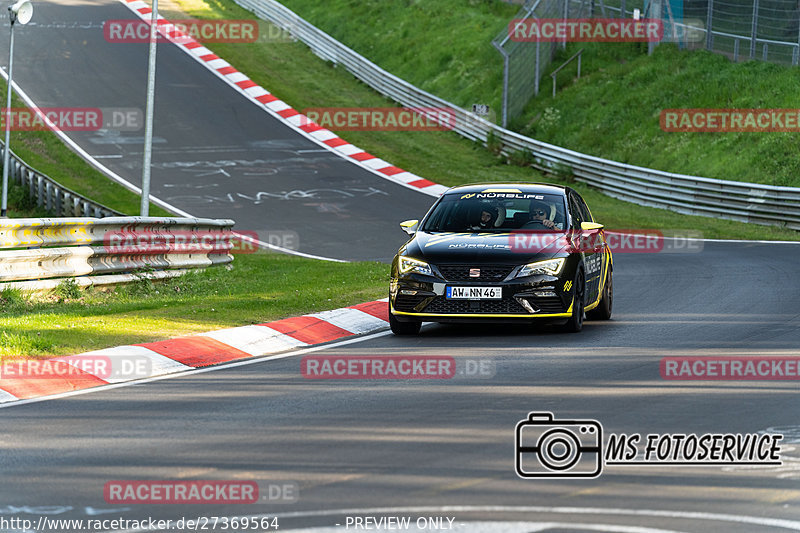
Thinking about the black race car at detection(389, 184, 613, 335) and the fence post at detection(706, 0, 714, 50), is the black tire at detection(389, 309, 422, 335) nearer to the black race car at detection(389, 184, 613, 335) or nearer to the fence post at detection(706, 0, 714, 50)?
the black race car at detection(389, 184, 613, 335)

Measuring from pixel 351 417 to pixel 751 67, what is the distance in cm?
3109

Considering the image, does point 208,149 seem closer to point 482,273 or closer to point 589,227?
point 589,227

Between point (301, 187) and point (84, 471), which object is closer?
point (84, 471)

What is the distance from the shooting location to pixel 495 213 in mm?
13703

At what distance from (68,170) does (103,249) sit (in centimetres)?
1934

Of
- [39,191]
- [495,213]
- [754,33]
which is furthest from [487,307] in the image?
[754,33]

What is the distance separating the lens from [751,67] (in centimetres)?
3659

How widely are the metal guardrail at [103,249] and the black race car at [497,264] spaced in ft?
16.0

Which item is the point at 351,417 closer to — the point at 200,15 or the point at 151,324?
the point at 151,324

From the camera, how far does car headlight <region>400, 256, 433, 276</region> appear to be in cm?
1259

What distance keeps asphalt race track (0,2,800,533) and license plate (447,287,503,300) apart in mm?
467

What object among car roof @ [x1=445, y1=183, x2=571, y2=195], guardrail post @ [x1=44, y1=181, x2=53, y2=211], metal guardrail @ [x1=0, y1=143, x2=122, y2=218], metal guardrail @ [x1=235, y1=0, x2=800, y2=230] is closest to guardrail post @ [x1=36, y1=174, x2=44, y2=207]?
metal guardrail @ [x1=0, y1=143, x2=122, y2=218]

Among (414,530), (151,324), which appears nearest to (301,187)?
(151,324)

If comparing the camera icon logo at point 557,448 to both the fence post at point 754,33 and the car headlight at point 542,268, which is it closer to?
the car headlight at point 542,268
